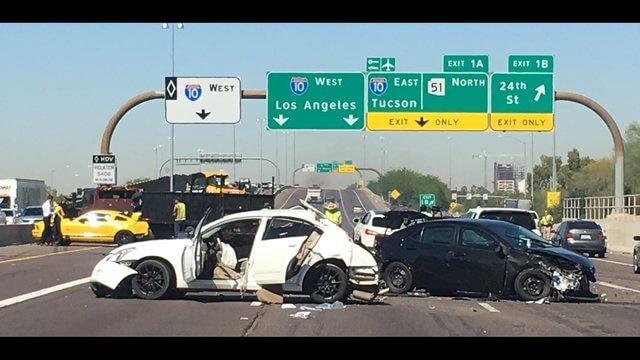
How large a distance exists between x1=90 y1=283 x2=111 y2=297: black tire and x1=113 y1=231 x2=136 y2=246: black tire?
61.1 ft

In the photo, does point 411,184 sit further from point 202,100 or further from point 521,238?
point 521,238

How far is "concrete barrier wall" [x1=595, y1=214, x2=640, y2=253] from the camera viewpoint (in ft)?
139

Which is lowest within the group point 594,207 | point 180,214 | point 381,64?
point 594,207

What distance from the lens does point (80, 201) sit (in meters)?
46.8

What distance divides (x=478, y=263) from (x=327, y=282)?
2943 millimetres

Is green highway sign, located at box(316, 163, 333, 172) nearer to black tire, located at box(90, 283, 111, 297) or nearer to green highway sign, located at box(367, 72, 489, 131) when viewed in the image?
green highway sign, located at box(367, 72, 489, 131)

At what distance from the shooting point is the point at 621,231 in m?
44.0

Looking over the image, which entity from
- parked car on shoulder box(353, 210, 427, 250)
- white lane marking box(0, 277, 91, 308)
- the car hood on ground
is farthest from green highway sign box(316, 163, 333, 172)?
the car hood on ground

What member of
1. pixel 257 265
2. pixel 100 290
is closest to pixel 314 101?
pixel 100 290

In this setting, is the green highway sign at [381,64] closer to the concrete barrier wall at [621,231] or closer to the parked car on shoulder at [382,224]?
the parked car on shoulder at [382,224]

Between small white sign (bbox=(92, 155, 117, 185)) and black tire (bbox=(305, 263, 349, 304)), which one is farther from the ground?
small white sign (bbox=(92, 155, 117, 185))
